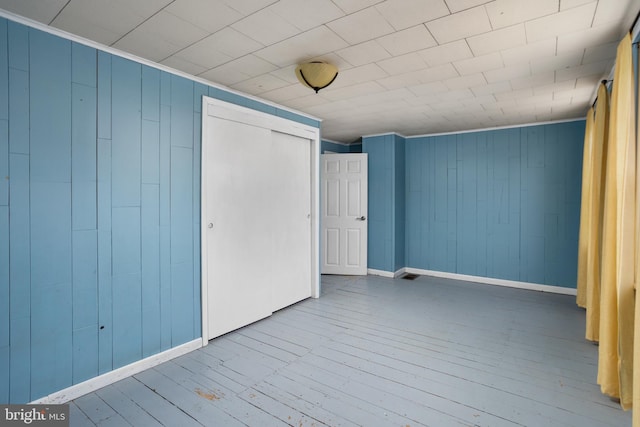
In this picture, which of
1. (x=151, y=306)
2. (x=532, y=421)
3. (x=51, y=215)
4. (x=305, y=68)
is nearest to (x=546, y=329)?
(x=532, y=421)

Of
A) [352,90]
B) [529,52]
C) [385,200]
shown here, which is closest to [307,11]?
[352,90]

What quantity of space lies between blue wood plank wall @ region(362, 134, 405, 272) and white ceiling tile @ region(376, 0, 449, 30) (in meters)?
3.59

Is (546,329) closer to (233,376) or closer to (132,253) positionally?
(233,376)

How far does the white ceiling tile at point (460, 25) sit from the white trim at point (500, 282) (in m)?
4.13

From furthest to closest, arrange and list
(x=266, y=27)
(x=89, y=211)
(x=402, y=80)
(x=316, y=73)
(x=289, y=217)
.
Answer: (x=289, y=217)
(x=402, y=80)
(x=316, y=73)
(x=89, y=211)
(x=266, y=27)

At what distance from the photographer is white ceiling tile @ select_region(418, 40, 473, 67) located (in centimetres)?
231

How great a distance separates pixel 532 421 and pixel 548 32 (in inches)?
95.9

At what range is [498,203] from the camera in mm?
5137

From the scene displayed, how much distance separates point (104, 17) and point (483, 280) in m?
5.60

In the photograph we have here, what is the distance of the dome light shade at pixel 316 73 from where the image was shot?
2.50 metres

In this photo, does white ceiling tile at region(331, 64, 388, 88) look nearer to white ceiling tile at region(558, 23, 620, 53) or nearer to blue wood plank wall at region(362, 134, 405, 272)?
white ceiling tile at region(558, 23, 620, 53)

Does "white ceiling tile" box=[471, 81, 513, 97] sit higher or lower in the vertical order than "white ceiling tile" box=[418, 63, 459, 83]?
higher

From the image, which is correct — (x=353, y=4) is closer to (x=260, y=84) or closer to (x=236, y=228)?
(x=260, y=84)

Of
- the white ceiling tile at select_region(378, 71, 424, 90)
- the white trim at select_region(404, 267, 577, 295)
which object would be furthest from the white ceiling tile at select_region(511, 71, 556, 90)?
the white trim at select_region(404, 267, 577, 295)
